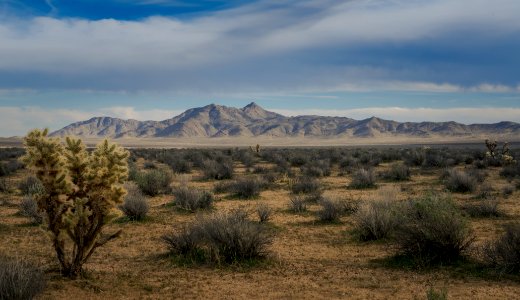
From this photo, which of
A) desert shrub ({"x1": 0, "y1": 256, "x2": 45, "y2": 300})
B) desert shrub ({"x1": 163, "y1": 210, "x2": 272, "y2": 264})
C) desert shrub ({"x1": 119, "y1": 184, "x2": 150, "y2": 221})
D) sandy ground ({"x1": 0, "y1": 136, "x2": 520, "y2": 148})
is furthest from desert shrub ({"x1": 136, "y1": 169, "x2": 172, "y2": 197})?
sandy ground ({"x1": 0, "y1": 136, "x2": 520, "y2": 148})

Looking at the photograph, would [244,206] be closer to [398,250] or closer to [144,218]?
[144,218]

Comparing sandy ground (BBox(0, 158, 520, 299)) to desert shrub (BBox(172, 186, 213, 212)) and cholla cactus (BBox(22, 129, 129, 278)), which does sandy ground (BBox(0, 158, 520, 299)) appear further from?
desert shrub (BBox(172, 186, 213, 212))

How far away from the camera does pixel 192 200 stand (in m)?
14.6

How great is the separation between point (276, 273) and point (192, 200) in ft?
22.8

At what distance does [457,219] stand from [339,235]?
10.9 ft

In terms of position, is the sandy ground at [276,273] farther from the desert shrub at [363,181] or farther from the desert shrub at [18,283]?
the desert shrub at [363,181]

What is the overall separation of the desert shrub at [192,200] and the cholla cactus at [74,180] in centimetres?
752

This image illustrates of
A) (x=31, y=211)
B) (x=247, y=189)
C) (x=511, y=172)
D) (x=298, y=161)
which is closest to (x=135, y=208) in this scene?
(x=31, y=211)

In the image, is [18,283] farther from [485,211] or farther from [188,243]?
[485,211]

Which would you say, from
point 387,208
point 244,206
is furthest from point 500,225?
point 244,206

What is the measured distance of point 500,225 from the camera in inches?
465

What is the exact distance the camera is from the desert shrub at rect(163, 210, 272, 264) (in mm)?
Answer: 8703

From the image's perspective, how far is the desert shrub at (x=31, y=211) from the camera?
12.5 m

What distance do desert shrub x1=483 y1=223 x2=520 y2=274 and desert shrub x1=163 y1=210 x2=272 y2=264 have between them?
3989 mm
